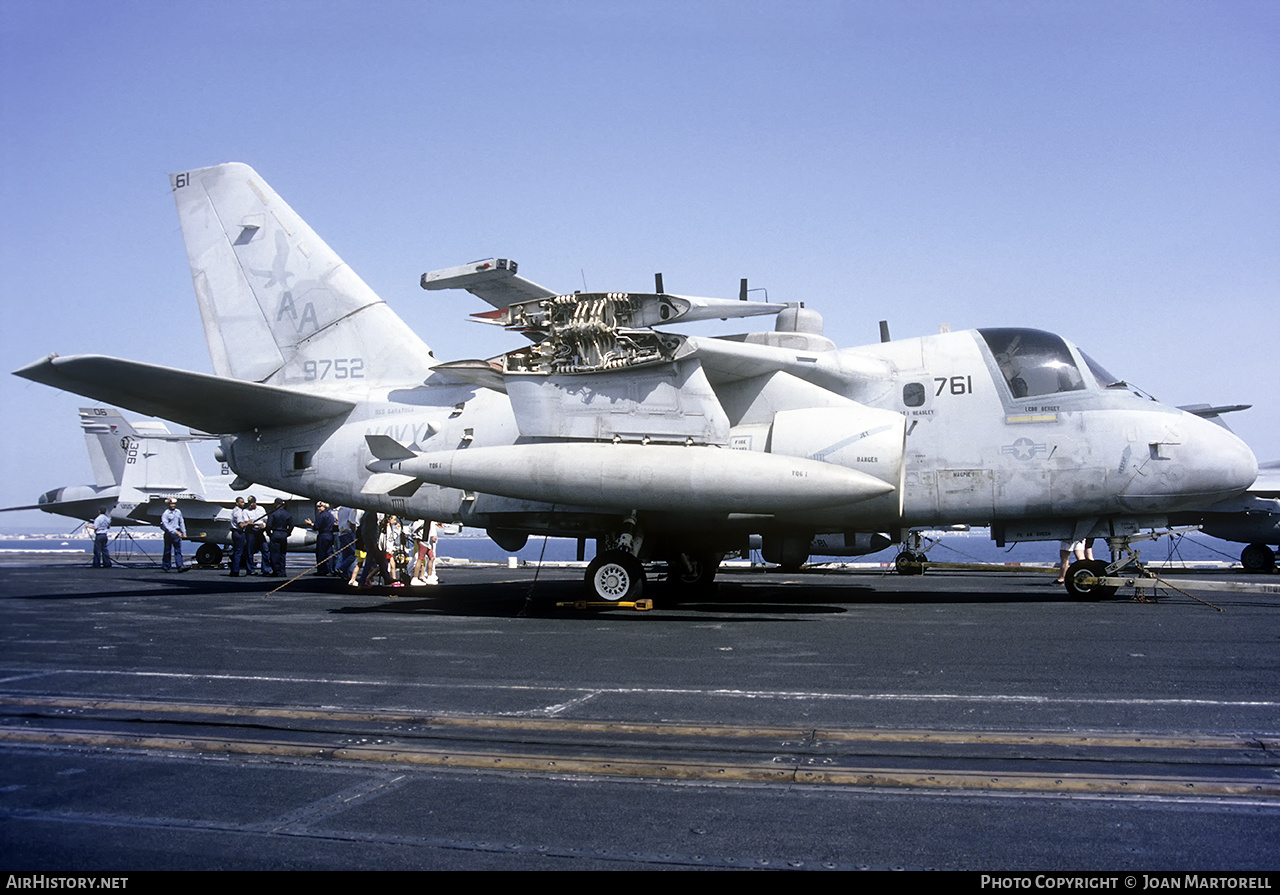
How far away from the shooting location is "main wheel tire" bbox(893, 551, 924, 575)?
1057 inches

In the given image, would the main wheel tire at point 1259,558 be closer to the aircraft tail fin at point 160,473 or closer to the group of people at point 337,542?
the group of people at point 337,542

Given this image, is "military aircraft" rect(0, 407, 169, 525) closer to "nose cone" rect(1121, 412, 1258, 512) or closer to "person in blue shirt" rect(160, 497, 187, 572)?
"person in blue shirt" rect(160, 497, 187, 572)

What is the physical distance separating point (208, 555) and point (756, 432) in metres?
26.1

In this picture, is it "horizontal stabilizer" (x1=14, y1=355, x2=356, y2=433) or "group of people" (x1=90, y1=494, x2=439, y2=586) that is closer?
"horizontal stabilizer" (x1=14, y1=355, x2=356, y2=433)

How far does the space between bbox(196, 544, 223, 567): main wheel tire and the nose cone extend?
29.9 meters

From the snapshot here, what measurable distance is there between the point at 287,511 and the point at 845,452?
1816 cm

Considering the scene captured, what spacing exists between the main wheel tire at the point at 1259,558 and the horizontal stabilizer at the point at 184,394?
28389mm

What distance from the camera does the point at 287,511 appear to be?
82.3 ft

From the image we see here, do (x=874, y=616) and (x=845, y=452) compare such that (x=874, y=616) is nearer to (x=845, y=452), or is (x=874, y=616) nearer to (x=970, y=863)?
(x=845, y=452)

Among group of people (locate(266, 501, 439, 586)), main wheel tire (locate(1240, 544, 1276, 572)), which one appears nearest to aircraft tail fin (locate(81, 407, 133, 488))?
group of people (locate(266, 501, 439, 586))

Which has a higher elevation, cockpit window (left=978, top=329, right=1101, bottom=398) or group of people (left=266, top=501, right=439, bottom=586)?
cockpit window (left=978, top=329, right=1101, bottom=398)

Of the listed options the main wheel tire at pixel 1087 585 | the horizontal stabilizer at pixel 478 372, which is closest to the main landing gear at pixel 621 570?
the horizontal stabilizer at pixel 478 372

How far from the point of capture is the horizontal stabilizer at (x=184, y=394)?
13.2 m

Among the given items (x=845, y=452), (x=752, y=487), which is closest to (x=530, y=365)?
(x=752, y=487)
